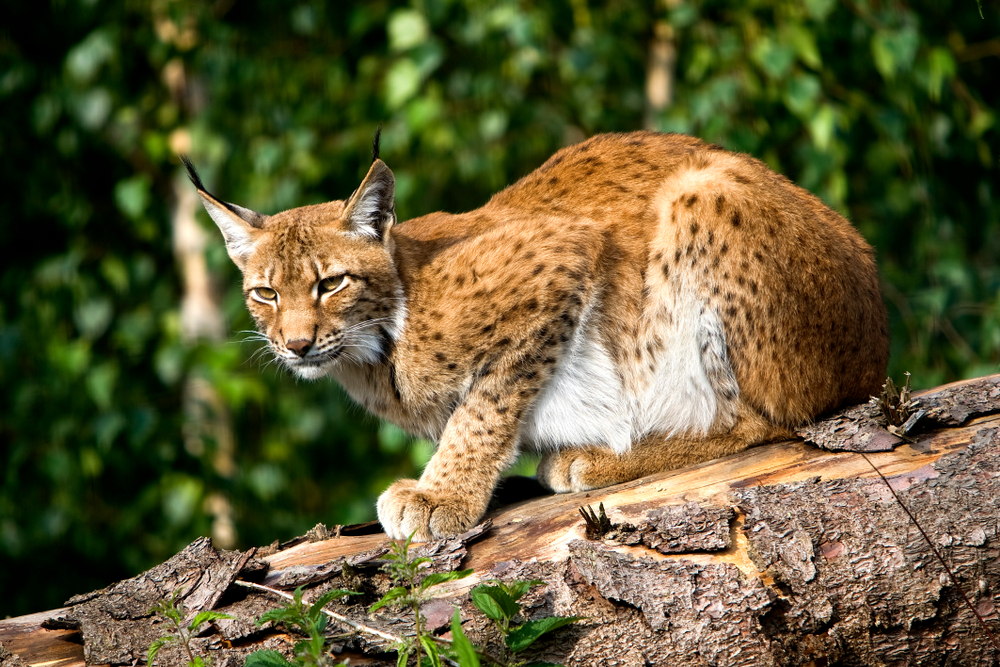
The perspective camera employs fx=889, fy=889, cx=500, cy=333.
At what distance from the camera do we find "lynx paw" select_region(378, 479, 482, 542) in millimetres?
3287

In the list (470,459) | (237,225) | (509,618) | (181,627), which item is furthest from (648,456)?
(237,225)

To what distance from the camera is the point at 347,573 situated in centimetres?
259

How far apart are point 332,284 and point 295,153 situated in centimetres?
271

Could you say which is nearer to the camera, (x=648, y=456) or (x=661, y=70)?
(x=648, y=456)

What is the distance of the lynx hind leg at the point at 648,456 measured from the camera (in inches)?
134

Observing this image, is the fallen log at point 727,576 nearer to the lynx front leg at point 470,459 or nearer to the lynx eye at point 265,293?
the lynx front leg at point 470,459

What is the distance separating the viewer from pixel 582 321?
3.66 m

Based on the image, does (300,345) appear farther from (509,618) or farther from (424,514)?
(509,618)

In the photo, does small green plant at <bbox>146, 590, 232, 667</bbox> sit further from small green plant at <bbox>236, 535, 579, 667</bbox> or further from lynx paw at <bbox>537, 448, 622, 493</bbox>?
lynx paw at <bbox>537, 448, 622, 493</bbox>

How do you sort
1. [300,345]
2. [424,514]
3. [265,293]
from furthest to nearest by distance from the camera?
[265,293] → [300,345] → [424,514]

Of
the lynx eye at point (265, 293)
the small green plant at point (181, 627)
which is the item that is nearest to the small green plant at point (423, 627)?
the small green plant at point (181, 627)

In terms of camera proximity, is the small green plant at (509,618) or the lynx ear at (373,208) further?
the lynx ear at (373,208)

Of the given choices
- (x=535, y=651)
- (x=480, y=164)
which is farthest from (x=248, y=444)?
(x=535, y=651)

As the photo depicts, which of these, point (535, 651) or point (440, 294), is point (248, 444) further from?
point (535, 651)
